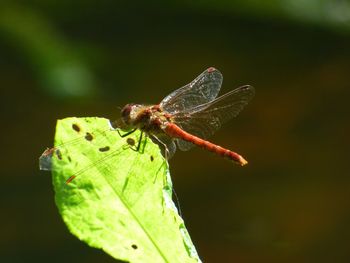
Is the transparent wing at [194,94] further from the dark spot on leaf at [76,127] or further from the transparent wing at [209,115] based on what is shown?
the dark spot on leaf at [76,127]

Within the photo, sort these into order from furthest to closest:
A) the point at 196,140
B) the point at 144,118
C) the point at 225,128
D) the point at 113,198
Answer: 1. the point at 225,128
2. the point at 196,140
3. the point at 144,118
4. the point at 113,198

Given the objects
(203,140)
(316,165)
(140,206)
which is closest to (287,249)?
(316,165)

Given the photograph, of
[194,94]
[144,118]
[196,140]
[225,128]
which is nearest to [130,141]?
[144,118]

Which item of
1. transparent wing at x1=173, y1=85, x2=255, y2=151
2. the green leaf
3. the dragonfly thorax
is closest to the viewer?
the green leaf

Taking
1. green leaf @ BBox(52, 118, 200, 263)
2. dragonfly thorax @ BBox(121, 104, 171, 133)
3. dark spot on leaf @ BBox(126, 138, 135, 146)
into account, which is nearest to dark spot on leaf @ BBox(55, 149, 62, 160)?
green leaf @ BBox(52, 118, 200, 263)

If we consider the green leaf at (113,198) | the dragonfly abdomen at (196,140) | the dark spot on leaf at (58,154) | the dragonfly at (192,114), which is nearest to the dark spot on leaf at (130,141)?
the green leaf at (113,198)

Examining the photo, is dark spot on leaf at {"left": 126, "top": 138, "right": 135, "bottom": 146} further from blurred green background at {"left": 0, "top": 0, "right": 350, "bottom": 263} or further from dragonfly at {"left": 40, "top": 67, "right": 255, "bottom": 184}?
blurred green background at {"left": 0, "top": 0, "right": 350, "bottom": 263}

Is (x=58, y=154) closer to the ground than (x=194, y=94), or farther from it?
closer to the ground

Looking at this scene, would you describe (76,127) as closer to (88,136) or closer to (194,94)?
(88,136)

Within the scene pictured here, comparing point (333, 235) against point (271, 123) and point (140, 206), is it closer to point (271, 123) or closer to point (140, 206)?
point (271, 123)
